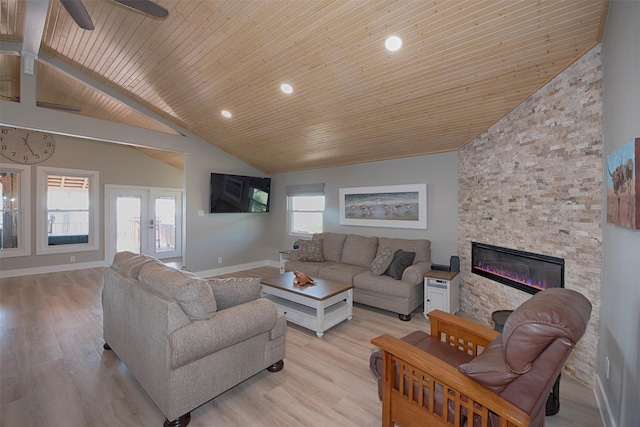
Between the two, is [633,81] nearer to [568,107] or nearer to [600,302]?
[568,107]

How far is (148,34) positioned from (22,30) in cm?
185

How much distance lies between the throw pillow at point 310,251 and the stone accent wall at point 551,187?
249 centimetres

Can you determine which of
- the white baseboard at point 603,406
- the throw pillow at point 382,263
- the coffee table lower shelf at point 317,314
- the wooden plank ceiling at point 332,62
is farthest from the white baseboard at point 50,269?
the white baseboard at point 603,406

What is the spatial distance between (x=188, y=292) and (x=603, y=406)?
2.91m

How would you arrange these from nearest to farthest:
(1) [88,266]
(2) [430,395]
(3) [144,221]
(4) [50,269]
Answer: (2) [430,395] < (4) [50,269] < (1) [88,266] < (3) [144,221]

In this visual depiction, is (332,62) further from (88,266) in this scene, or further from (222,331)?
(88,266)

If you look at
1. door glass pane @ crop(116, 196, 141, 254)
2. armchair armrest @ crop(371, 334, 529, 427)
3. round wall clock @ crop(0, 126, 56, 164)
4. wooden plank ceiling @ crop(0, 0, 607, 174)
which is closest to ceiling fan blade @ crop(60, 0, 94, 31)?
wooden plank ceiling @ crop(0, 0, 607, 174)

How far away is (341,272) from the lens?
4105 millimetres

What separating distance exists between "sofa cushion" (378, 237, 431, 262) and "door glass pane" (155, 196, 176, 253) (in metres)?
6.38

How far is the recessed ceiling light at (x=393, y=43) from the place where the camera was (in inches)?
95.6

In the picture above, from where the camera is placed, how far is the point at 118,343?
2.39 meters

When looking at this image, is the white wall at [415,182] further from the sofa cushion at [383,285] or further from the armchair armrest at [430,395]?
the armchair armrest at [430,395]

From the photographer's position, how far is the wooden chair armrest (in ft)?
6.04

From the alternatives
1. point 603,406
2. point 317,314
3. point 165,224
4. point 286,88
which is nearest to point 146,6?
point 286,88
